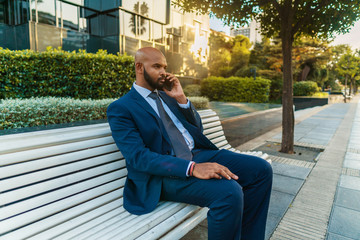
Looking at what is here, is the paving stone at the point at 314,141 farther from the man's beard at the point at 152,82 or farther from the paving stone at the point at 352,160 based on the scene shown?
the man's beard at the point at 152,82

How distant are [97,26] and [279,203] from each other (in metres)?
14.6

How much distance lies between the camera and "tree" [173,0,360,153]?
15.9ft

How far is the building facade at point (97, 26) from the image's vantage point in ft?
37.3

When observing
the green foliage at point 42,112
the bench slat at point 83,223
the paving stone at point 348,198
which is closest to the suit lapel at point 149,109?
the bench slat at point 83,223

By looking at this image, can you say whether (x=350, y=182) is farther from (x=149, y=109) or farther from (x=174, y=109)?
(x=149, y=109)

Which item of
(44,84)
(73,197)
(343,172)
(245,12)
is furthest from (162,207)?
(44,84)

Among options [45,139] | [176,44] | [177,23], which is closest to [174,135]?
[45,139]

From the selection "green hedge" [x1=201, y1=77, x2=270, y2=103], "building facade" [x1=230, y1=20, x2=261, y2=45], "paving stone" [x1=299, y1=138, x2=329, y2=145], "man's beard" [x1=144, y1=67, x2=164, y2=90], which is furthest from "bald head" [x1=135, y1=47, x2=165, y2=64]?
"green hedge" [x1=201, y1=77, x2=270, y2=103]

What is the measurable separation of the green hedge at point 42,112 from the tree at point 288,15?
110 inches

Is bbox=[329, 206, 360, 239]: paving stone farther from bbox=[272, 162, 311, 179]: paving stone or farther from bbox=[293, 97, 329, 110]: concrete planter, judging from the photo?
bbox=[293, 97, 329, 110]: concrete planter

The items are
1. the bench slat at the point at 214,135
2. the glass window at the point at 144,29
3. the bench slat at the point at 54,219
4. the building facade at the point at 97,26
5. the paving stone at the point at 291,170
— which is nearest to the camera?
the bench slat at the point at 54,219

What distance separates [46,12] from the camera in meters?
11.7

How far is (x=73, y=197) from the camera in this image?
181 cm

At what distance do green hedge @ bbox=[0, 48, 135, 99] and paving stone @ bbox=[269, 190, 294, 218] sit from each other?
537 cm
